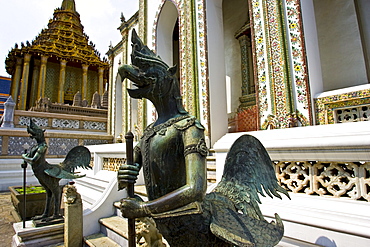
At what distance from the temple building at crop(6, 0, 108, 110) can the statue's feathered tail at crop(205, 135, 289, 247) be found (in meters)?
19.4

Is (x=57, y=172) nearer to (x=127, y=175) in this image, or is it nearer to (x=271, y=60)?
(x=127, y=175)

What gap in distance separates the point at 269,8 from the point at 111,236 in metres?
4.35

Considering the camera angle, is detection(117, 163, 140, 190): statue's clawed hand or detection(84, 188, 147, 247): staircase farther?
detection(84, 188, 147, 247): staircase

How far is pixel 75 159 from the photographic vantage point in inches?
140

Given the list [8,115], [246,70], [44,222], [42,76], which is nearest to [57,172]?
[44,222]

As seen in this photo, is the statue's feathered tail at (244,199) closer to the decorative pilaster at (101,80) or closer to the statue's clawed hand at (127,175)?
the statue's clawed hand at (127,175)

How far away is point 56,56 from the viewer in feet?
59.6

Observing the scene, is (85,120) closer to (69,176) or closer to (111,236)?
(69,176)

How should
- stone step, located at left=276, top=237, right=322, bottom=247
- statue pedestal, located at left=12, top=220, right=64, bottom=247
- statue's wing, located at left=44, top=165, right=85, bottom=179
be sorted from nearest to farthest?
stone step, located at left=276, top=237, right=322, bottom=247, statue pedestal, located at left=12, top=220, right=64, bottom=247, statue's wing, located at left=44, top=165, right=85, bottom=179

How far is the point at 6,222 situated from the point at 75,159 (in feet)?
6.60

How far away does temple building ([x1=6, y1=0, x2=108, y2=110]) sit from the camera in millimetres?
17594

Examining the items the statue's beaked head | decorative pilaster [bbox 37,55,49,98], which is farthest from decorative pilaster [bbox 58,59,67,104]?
the statue's beaked head

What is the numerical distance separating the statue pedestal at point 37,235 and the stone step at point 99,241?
531mm

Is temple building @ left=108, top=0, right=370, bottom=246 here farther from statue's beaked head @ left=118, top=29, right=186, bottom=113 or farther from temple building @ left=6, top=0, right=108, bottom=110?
temple building @ left=6, top=0, right=108, bottom=110
